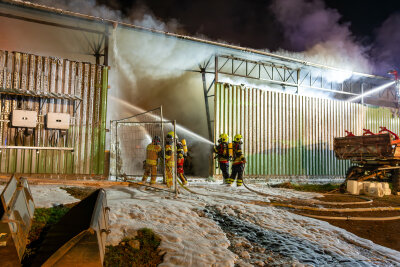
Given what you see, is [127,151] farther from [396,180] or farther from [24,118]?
[396,180]

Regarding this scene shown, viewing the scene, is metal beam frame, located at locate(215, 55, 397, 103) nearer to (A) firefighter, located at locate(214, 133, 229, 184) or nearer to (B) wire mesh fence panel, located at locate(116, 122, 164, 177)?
(A) firefighter, located at locate(214, 133, 229, 184)

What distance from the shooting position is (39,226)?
4.11 metres

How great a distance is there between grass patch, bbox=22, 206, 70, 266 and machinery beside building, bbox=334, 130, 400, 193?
988cm

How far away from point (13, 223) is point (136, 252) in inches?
57.9

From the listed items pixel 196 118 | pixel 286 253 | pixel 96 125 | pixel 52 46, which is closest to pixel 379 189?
pixel 286 253

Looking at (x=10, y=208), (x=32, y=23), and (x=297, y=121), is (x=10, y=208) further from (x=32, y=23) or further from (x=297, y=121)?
(x=297, y=121)

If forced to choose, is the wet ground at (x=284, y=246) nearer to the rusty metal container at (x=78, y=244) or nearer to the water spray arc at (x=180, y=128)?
the rusty metal container at (x=78, y=244)

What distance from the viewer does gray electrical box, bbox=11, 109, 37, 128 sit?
8125 mm

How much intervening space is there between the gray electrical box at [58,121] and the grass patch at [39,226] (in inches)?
172

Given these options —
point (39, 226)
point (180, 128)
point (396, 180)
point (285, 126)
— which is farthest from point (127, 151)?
point (396, 180)

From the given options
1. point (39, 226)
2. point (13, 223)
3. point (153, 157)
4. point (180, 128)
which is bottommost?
point (39, 226)

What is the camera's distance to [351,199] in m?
8.41

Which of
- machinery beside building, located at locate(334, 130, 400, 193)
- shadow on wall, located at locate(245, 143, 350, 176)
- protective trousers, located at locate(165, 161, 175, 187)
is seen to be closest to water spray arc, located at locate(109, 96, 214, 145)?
shadow on wall, located at locate(245, 143, 350, 176)

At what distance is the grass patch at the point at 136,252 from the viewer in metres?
3.34
